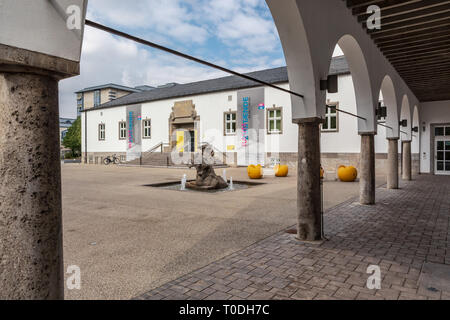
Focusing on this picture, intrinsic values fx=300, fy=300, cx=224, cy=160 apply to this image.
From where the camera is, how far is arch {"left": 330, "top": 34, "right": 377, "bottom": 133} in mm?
6749

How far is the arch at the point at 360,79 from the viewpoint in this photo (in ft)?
22.1

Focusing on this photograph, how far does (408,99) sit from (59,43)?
14988 millimetres

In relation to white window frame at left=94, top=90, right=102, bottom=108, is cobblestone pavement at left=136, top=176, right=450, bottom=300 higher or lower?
lower

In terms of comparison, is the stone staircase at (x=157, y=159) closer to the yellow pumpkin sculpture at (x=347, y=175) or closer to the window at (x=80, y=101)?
the yellow pumpkin sculpture at (x=347, y=175)

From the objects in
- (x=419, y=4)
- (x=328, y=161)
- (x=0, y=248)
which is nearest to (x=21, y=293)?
(x=0, y=248)

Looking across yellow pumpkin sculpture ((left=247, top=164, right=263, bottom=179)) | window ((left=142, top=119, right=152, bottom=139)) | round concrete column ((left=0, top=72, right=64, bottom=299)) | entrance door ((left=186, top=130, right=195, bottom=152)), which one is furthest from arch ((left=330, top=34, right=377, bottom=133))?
window ((left=142, top=119, right=152, bottom=139))

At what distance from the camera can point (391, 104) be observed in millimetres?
10852

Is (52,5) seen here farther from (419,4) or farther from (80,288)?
(419,4)

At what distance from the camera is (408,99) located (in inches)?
529

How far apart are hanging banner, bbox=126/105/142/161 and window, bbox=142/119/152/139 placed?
1.91 feet

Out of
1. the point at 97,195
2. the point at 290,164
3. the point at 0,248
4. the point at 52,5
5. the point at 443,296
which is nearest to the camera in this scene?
the point at 0,248

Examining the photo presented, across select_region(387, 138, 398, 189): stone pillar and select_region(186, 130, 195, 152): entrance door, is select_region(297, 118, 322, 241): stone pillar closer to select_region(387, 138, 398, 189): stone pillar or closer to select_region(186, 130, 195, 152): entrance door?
select_region(387, 138, 398, 189): stone pillar

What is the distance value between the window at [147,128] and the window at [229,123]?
29.2ft

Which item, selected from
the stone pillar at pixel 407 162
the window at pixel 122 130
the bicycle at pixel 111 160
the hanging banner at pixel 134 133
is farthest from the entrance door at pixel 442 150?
the bicycle at pixel 111 160
